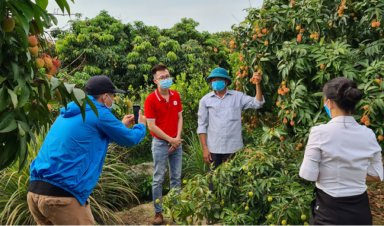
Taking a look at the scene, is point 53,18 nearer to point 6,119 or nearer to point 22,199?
point 6,119

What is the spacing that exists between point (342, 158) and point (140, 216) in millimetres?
2896

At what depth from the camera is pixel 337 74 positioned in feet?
9.05

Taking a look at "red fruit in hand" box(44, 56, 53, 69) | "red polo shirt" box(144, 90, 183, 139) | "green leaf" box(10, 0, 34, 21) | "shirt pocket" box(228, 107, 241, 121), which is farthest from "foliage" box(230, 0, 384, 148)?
"green leaf" box(10, 0, 34, 21)

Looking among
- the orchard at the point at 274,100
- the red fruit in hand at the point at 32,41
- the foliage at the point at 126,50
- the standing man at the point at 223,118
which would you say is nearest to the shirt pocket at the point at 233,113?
the standing man at the point at 223,118

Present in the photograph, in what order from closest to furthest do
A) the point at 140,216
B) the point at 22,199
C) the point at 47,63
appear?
the point at 47,63 < the point at 22,199 < the point at 140,216

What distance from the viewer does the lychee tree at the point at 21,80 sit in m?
1.12

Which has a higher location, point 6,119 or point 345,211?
point 6,119

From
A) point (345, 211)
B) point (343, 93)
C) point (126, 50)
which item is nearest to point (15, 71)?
point (343, 93)

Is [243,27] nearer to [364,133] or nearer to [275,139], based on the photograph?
[275,139]

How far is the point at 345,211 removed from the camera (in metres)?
1.96

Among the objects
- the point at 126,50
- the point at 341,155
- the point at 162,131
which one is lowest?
the point at 162,131

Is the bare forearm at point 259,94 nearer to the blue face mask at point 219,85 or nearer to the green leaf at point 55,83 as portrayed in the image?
the blue face mask at point 219,85

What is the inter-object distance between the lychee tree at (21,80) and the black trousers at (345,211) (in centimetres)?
157

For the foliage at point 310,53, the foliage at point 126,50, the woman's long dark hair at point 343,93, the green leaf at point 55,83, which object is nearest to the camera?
the green leaf at point 55,83
